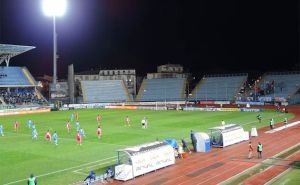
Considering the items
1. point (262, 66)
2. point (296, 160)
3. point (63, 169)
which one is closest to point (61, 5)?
point (63, 169)

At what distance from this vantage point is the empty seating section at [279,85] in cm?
7706

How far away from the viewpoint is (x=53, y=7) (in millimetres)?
59562

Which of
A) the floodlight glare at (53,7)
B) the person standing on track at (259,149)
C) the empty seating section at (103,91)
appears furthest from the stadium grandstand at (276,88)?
the person standing on track at (259,149)

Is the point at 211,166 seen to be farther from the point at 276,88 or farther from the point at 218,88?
the point at 218,88

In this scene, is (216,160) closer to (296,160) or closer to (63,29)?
(296,160)

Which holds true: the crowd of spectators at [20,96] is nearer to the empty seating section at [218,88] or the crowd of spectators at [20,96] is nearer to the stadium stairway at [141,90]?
the stadium stairway at [141,90]

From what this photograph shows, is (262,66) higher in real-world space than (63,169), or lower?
higher

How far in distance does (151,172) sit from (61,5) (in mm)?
43931

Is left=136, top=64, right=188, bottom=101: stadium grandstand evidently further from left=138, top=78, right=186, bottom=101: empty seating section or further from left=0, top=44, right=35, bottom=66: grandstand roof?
left=0, top=44, right=35, bottom=66: grandstand roof

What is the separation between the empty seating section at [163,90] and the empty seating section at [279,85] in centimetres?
1835

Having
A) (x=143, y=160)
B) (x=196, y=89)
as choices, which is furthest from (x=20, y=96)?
(x=143, y=160)

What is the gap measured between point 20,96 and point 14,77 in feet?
16.7

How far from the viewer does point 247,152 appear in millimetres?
27234

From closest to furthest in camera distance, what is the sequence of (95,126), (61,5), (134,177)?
(134,177) → (95,126) → (61,5)
